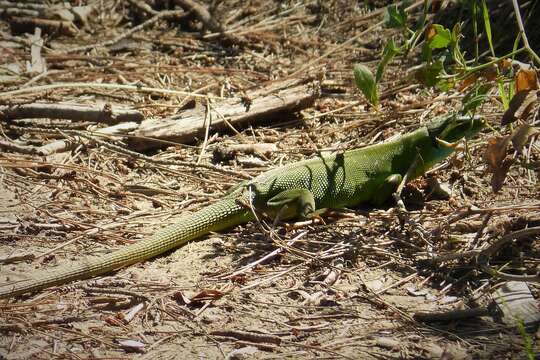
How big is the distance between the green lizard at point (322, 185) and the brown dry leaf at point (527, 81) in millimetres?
874

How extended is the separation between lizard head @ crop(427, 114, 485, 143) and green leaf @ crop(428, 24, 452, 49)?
1.16m

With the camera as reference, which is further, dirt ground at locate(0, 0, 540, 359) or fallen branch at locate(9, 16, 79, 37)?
fallen branch at locate(9, 16, 79, 37)

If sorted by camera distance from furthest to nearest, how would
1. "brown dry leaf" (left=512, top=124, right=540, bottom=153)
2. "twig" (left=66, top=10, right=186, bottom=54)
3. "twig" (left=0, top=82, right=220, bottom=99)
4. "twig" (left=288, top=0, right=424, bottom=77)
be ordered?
"twig" (left=66, top=10, right=186, bottom=54) < "twig" (left=288, top=0, right=424, bottom=77) < "twig" (left=0, top=82, right=220, bottom=99) < "brown dry leaf" (left=512, top=124, right=540, bottom=153)

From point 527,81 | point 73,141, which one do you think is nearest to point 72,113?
point 73,141

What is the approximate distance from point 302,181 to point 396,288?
1463 mm

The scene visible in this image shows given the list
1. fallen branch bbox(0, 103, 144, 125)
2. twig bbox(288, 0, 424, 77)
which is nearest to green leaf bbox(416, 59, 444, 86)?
fallen branch bbox(0, 103, 144, 125)

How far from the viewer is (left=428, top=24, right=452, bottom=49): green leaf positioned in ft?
14.0

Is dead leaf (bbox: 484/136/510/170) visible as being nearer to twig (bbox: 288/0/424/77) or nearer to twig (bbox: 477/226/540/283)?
twig (bbox: 477/226/540/283)

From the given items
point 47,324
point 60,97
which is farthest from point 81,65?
point 47,324

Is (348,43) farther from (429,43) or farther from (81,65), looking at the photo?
(429,43)

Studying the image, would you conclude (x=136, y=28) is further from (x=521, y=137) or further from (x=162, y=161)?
(x=521, y=137)

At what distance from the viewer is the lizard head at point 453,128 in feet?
17.8

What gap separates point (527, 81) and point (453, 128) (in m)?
1.77

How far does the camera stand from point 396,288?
434cm
